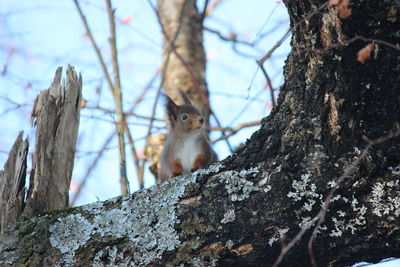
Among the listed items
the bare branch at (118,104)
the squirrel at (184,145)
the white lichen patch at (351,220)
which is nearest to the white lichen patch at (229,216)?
the white lichen patch at (351,220)

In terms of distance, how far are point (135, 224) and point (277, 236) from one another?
1.87 feet

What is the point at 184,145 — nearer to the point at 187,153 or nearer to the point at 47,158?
the point at 187,153

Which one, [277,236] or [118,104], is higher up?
[118,104]

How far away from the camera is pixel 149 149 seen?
15.3 feet

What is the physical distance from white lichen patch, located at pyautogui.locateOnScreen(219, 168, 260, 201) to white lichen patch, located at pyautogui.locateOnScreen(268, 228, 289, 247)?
0.19 m

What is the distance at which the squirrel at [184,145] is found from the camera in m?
3.76

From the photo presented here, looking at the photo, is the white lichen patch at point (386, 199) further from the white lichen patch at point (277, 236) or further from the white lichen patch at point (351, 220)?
the white lichen patch at point (277, 236)

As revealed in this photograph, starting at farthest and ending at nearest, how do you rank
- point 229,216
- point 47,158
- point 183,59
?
point 183,59 < point 47,158 < point 229,216

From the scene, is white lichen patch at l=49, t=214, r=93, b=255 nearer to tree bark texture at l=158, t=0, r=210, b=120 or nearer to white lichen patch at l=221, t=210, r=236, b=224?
white lichen patch at l=221, t=210, r=236, b=224

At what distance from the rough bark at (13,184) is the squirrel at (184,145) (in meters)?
1.11

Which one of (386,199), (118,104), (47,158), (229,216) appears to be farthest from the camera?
(118,104)

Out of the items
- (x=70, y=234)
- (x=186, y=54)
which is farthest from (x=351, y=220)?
(x=186, y=54)

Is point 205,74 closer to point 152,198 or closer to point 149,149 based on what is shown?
point 149,149

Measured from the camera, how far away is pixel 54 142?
2.97m
